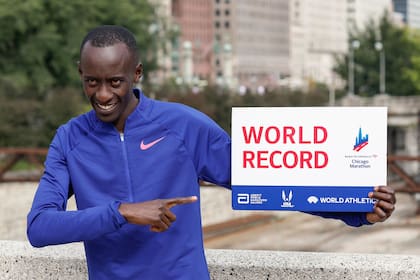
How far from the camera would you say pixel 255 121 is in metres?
3.24

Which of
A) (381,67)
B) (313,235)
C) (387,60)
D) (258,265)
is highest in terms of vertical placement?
(258,265)

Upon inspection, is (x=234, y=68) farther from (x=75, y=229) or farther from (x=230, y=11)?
(x=75, y=229)

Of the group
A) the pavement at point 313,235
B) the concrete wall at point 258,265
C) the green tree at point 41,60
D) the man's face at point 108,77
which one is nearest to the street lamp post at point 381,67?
the green tree at point 41,60

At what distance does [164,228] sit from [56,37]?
46571 mm

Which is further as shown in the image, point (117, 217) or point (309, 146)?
point (309, 146)

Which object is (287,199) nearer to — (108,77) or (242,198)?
(242,198)

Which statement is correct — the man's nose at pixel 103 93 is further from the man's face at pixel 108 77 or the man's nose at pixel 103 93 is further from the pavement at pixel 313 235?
the pavement at pixel 313 235

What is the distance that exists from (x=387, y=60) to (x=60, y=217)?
8769 cm

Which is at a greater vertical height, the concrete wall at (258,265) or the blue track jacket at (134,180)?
the blue track jacket at (134,180)

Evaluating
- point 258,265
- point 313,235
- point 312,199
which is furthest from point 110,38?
point 313,235

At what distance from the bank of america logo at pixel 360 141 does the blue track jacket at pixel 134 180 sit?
562 mm

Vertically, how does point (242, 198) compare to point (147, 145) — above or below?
below

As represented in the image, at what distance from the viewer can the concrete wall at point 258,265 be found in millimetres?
3975

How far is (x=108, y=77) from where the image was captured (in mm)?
2875
